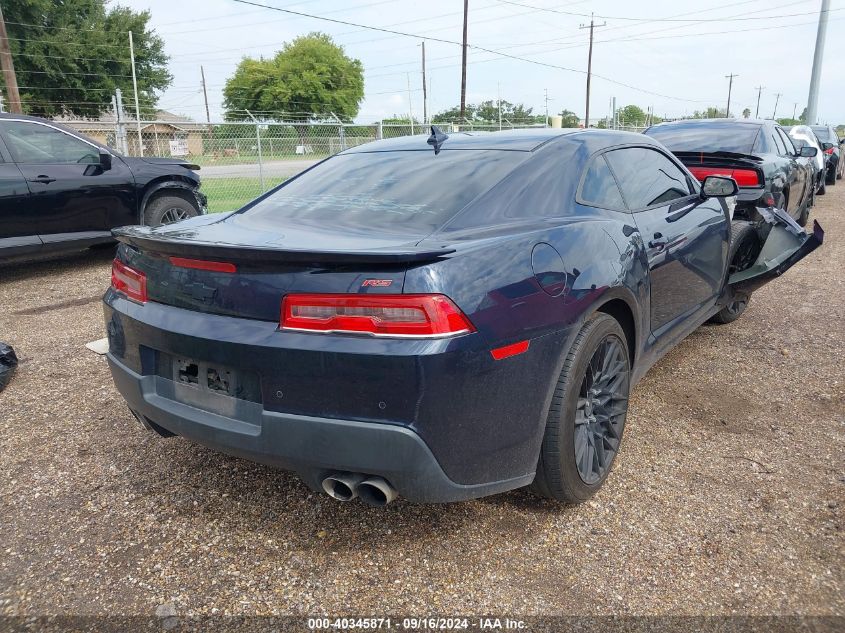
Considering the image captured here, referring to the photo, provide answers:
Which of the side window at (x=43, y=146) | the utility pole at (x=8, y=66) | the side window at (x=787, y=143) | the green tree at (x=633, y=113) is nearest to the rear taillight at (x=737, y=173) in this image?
the side window at (x=787, y=143)

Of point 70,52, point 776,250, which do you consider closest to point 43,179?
point 776,250

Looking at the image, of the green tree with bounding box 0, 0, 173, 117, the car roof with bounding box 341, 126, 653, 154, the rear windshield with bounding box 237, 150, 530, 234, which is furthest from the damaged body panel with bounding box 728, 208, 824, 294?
the green tree with bounding box 0, 0, 173, 117

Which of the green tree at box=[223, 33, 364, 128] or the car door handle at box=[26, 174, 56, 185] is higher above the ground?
the green tree at box=[223, 33, 364, 128]

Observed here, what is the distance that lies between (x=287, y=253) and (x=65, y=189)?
19.5 feet

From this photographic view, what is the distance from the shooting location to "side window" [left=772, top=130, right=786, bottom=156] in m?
8.23

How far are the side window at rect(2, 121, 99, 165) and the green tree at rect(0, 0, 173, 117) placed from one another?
3282cm

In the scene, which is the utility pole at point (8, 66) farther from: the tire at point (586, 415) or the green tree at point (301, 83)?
the green tree at point (301, 83)

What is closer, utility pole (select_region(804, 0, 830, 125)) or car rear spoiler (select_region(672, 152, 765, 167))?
car rear spoiler (select_region(672, 152, 765, 167))

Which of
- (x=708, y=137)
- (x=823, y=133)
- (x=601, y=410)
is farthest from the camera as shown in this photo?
(x=823, y=133)

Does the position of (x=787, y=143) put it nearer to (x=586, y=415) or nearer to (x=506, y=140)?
(x=506, y=140)

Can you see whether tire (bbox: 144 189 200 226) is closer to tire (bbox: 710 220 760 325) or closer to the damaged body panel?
tire (bbox: 710 220 760 325)

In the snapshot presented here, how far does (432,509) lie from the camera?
261cm

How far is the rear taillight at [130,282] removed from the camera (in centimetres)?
241

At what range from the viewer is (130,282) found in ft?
8.20
